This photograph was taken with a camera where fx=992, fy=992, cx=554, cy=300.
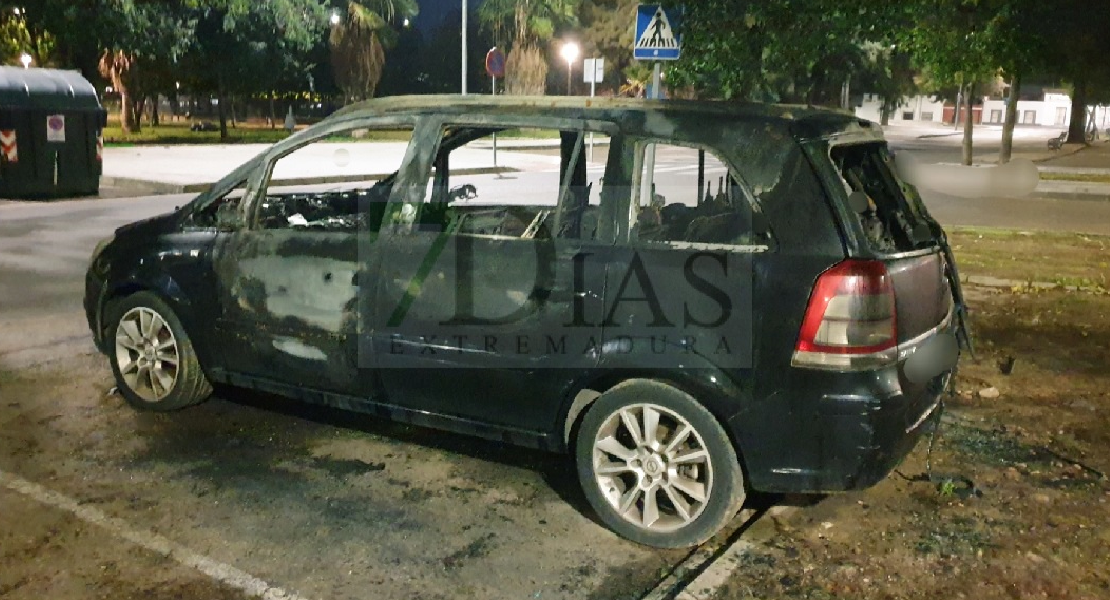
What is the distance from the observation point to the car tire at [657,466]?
3.75m

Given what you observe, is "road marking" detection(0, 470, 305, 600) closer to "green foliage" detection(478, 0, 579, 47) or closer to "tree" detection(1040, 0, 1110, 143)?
"tree" detection(1040, 0, 1110, 143)

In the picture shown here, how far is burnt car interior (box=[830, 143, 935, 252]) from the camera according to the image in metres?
3.80

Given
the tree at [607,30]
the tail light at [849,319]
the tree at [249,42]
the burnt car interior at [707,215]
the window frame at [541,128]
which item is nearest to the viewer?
the tail light at [849,319]

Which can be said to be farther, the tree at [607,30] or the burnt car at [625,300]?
the tree at [607,30]

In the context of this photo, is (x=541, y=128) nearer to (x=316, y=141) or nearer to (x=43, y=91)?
(x=316, y=141)

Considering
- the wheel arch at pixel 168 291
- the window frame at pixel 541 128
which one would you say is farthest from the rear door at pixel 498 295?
the wheel arch at pixel 168 291

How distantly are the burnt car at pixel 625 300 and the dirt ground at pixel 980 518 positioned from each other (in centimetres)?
34

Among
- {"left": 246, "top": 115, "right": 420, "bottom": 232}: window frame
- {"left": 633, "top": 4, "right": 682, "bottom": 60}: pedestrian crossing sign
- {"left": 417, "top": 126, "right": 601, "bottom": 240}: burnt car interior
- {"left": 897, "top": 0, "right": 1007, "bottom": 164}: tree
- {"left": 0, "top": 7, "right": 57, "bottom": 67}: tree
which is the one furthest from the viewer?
{"left": 0, "top": 7, "right": 57, "bottom": 67}: tree

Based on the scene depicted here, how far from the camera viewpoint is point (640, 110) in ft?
13.1

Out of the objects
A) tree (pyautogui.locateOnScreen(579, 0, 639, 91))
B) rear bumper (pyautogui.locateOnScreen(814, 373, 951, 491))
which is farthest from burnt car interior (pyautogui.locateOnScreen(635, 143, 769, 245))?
tree (pyautogui.locateOnScreen(579, 0, 639, 91))

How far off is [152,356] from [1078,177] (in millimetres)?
24230

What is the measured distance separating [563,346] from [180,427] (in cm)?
236

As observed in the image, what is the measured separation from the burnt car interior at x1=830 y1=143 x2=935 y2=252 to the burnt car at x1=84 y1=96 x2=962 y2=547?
1cm

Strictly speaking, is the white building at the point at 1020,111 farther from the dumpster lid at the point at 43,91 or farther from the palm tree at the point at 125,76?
the dumpster lid at the point at 43,91
